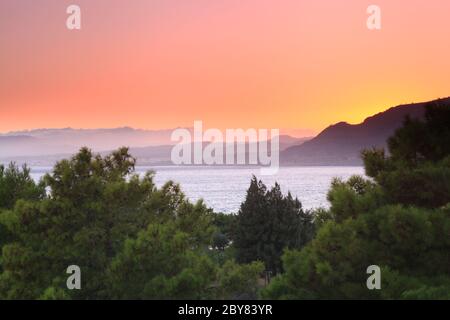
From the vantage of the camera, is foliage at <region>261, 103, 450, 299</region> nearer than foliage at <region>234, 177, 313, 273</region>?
Yes

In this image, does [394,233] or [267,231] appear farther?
[267,231]

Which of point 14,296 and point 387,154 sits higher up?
point 387,154

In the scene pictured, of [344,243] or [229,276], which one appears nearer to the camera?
[344,243]

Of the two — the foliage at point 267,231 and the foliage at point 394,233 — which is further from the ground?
the foliage at point 394,233

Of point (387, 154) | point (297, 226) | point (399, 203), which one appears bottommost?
point (297, 226)

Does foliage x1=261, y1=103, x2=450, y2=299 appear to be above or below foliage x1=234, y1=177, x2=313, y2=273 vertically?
above

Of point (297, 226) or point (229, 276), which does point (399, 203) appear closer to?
point (229, 276)

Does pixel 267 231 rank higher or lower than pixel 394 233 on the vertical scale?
lower

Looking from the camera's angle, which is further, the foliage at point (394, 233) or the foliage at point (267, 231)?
the foliage at point (267, 231)
